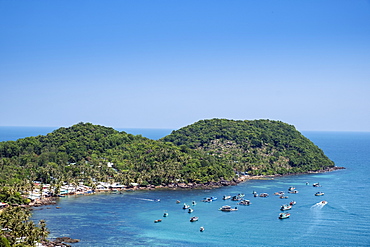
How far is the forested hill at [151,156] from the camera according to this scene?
124 metres

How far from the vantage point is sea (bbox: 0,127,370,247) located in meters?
69.2

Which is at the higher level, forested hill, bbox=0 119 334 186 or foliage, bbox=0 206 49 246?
forested hill, bbox=0 119 334 186

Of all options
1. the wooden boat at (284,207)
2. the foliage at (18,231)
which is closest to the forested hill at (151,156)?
the foliage at (18,231)

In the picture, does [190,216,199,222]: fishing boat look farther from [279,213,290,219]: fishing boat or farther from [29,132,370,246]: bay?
[279,213,290,219]: fishing boat

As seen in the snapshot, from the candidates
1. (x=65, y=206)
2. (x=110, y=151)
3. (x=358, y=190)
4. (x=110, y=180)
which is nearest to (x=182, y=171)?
(x=110, y=180)

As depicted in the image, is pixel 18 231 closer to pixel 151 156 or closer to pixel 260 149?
pixel 151 156

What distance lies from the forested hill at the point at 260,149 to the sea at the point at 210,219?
40373 mm

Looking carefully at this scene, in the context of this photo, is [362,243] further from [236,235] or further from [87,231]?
[87,231]

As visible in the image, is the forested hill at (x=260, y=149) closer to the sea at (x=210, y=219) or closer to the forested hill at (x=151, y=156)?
the forested hill at (x=151, y=156)

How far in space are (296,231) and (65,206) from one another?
177ft

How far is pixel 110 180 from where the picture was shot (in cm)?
12162

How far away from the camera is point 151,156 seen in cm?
14362

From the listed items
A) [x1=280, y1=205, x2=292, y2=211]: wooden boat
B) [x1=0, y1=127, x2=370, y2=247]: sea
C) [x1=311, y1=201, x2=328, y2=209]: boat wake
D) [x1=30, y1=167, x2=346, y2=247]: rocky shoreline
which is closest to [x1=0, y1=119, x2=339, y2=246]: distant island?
[x1=30, y1=167, x2=346, y2=247]: rocky shoreline

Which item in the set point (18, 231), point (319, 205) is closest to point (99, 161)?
point (18, 231)
